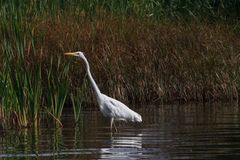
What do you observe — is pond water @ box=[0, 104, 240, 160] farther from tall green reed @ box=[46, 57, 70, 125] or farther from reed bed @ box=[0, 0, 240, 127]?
reed bed @ box=[0, 0, 240, 127]

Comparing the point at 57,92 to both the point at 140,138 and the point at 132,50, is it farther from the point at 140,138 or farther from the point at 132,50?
the point at 132,50

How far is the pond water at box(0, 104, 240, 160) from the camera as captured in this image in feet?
35.4

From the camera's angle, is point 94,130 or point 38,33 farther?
point 38,33

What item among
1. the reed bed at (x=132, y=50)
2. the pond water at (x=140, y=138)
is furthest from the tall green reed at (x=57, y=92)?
the reed bed at (x=132, y=50)

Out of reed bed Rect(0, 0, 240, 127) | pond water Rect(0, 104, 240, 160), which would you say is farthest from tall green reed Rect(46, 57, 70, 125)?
reed bed Rect(0, 0, 240, 127)

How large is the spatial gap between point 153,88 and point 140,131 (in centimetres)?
497

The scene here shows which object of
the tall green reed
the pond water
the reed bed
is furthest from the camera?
the reed bed

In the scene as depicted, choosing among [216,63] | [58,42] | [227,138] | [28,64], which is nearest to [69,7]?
[58,42]

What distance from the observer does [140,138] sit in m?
12.7

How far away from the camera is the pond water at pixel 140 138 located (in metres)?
10.8

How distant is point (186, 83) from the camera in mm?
18984

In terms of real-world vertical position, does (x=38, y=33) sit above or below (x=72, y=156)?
above

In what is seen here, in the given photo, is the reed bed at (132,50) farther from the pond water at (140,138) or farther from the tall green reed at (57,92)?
the tall green reed at (57,92)

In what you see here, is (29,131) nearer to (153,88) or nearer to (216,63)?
(153,88)
